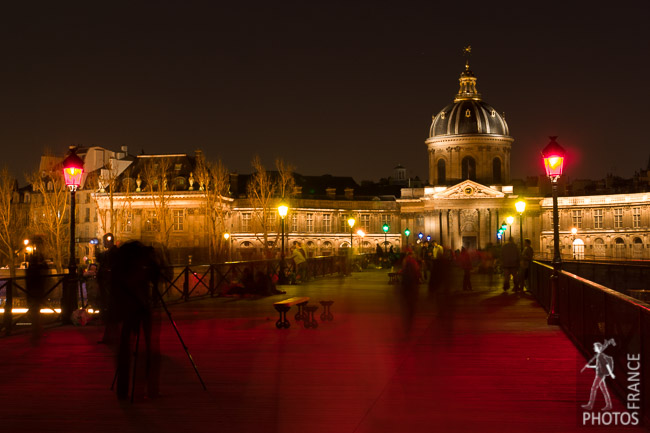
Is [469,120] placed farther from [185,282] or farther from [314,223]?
[185,282]

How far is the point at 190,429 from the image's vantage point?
805 centimetres

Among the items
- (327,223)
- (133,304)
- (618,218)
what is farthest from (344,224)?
(133,304)

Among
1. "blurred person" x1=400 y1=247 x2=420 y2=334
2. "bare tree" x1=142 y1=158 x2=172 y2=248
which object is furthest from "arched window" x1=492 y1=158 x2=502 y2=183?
"blurred person" x1=400 y1=247 x2=420 y2=334

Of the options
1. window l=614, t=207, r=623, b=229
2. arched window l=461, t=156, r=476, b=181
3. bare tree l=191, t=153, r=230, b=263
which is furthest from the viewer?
arched window l=461, t=156, r=476, b=181

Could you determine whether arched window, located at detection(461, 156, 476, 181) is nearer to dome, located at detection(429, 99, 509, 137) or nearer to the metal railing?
dome, located at detection(429, 99, 509, 137)

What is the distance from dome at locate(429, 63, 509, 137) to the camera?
9944 cm

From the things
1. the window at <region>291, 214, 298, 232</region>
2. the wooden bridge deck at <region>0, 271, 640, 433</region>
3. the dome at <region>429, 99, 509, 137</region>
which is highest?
the dome at <region>429, 99, 509, 137</region>

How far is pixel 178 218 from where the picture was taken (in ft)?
297

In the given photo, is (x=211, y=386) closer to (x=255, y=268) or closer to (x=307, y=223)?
(x=255, y=268)

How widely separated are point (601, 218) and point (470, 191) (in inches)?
670

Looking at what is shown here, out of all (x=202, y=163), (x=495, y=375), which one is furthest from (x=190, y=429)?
(x=202, y=163)

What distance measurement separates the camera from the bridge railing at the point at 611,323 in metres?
7.90

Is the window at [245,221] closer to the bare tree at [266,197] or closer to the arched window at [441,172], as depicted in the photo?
the bare tree at [266,197]

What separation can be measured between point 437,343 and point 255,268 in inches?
656
